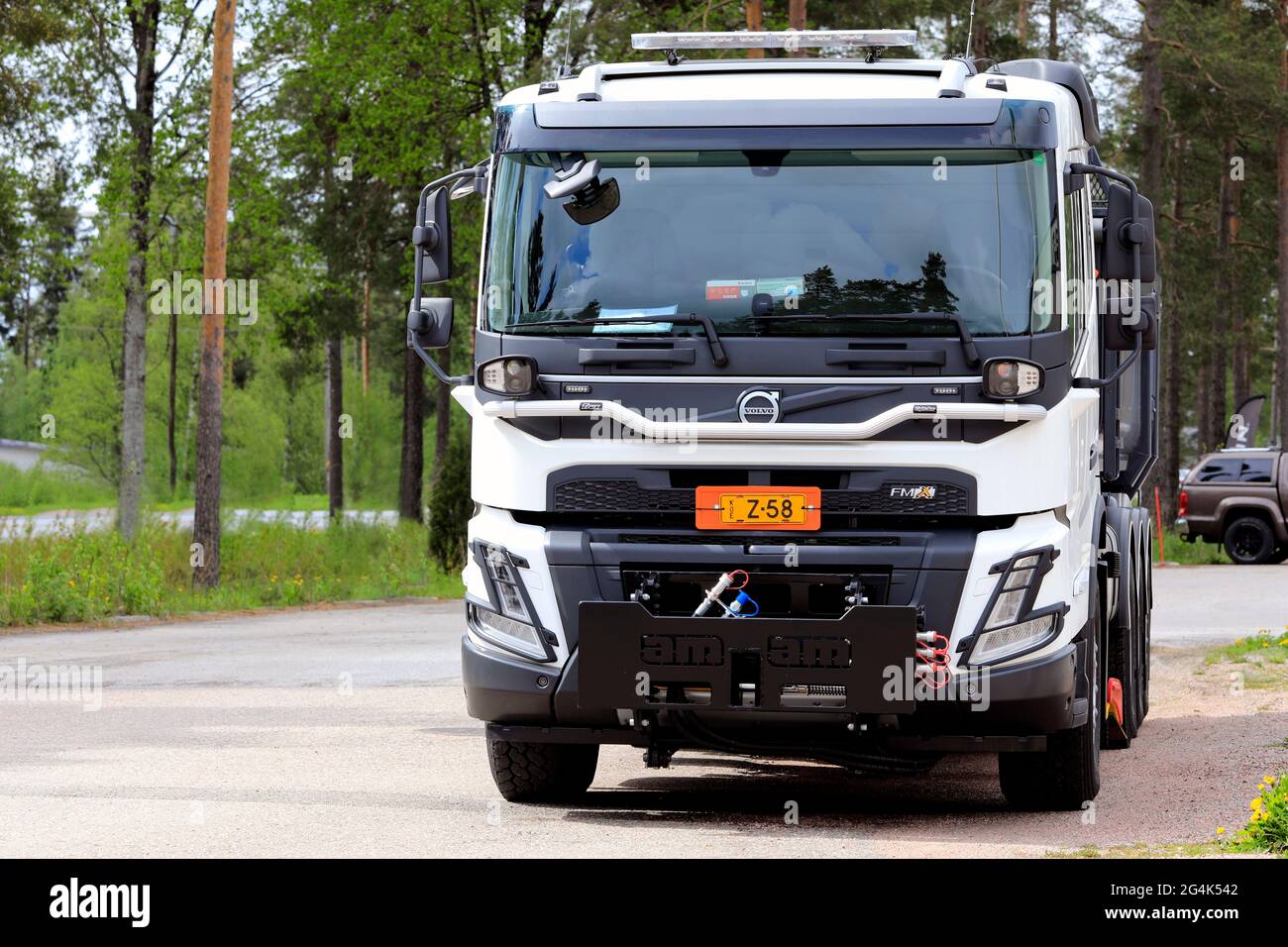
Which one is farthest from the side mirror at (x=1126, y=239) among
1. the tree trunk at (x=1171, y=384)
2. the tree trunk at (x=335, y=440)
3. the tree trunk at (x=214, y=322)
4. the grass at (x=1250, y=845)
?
the tree trunk at (x=335, y=440)

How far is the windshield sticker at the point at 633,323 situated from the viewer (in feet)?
26.4

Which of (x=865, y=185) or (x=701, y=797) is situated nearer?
(x=865, y=185)

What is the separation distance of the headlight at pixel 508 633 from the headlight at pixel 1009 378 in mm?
2205

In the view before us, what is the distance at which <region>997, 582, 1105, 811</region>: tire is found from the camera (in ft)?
28.4

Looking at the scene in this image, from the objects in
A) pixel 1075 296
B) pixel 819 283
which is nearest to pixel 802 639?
pixel 819 283

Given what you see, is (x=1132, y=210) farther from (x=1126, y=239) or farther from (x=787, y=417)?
(x=787, y=417)

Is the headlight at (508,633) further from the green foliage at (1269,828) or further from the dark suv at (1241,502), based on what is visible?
the dark suv at (1241,502)

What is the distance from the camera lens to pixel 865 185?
8.17 meters

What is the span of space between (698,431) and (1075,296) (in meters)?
1.93

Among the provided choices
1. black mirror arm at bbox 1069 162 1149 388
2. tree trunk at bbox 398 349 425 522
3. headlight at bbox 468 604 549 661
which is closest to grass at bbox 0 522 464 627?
tree trunk at bbox 398 349 425 522

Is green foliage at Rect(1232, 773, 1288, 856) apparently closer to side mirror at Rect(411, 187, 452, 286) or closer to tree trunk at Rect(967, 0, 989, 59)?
A: side mirror at Rect(411, 187, 452, 286)

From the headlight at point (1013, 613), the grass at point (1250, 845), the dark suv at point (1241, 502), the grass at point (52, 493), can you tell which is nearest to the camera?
the grass at point (1250, 845)

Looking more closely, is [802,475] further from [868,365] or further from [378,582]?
[378,582]

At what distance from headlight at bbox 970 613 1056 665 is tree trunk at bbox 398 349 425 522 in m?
29.9
